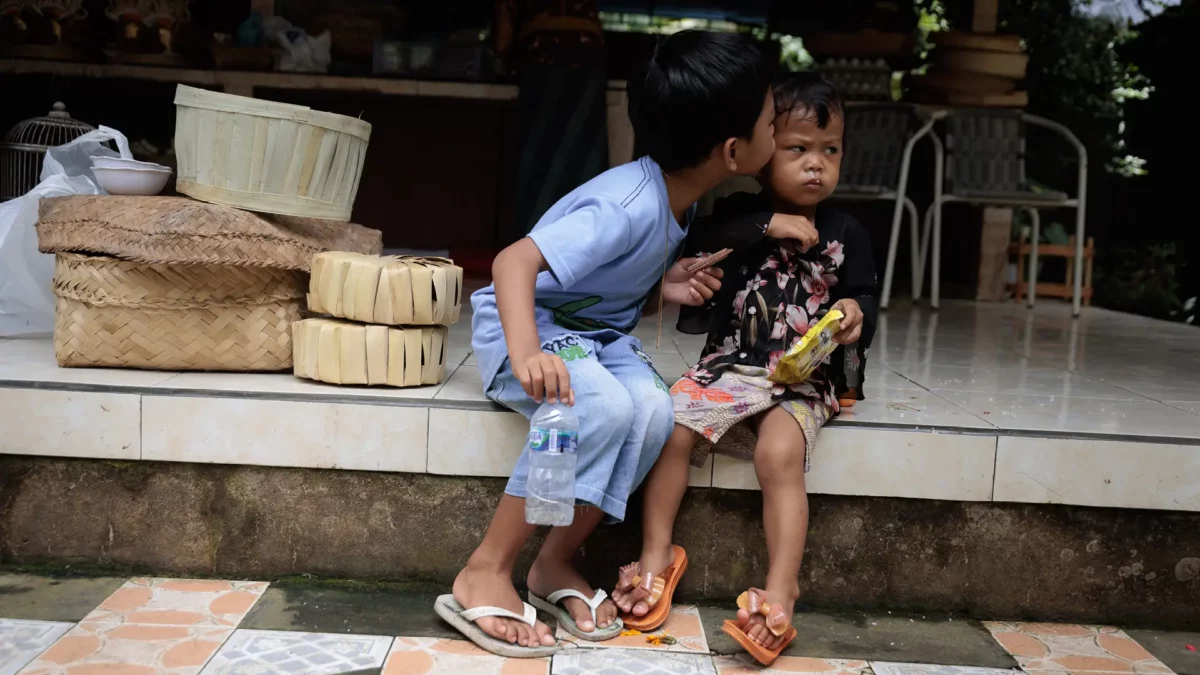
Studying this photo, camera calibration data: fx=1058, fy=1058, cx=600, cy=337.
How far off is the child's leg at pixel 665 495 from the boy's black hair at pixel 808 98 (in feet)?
2.17

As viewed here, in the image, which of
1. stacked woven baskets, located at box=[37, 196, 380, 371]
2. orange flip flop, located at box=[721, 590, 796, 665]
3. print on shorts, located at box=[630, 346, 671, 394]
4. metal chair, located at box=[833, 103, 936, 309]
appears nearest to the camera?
orange flip flop, located at box=[721, 590, 796, 665]

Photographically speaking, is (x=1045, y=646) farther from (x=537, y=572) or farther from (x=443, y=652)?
(x=443, y=652)

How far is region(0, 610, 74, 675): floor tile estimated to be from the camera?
1.73 m

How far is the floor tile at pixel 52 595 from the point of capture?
6.32 feet

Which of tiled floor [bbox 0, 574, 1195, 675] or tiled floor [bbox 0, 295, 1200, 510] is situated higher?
tiled floor [bbox 0, 295, 1200, 510]

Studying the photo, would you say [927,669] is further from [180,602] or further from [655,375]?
[180,602]

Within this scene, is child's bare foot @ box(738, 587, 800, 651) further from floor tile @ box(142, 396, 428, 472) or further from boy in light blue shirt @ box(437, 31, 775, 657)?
floor tile @ box(142, 396, 428, 472)

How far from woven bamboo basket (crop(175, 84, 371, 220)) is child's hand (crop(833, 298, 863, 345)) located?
112cm

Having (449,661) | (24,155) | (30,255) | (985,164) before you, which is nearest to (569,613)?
(449,661)

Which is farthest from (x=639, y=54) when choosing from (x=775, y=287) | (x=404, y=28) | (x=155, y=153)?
(x=775, y=287)

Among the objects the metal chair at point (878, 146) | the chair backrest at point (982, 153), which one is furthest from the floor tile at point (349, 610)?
the chair backrest at point (982, 153)

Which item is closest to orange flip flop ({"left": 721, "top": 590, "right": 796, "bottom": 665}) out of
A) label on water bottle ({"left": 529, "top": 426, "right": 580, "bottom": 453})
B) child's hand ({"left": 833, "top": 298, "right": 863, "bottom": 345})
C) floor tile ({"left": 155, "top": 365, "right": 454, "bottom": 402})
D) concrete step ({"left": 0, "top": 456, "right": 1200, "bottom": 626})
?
concrete step ({"left": 0, "top": 456, "right": 1200, "bottom": 626})

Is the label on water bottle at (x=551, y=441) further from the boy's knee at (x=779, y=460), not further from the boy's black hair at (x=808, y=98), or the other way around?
the boy's black hair at (x=808, y=98)

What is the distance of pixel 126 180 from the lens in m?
2.44
